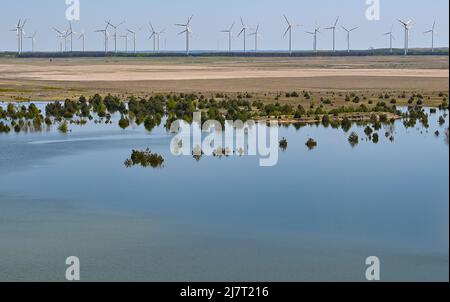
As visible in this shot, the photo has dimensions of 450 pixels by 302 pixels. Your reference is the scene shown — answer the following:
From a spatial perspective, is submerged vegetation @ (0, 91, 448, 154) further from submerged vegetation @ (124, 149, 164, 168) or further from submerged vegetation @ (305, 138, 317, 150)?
submerged vegetation @ (124, 149, 164, 168)

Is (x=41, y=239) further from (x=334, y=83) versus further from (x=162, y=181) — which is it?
(x=334, y=83)

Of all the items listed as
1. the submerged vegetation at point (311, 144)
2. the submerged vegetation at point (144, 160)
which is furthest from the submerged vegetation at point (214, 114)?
the submerged vegetation at point (144, 160)

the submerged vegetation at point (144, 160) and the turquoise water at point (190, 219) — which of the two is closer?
the turquoise water at point (190, 219)

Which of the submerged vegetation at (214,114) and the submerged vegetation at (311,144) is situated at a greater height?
the submerged vegetation at (214,114)

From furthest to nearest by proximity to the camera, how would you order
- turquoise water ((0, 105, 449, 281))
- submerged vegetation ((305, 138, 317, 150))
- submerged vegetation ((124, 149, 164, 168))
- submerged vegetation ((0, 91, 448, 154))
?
submerged vegetation ((0, 91, 448, 154)), submerged vegetation ((305, 138, 317, 150)), submerged vegetation ((124, 149, 164, 168)), turquoise water ((0, 105, 449, 281))

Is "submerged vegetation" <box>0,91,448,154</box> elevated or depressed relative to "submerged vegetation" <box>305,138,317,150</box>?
elevated

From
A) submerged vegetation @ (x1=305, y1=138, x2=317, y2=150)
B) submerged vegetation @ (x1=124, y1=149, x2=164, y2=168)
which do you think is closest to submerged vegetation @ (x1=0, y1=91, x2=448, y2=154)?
submerged vegetation @ (x1=305, y1=138, x2=317, y2=150)

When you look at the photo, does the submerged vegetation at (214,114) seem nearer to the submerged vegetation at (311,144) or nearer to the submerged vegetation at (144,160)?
the submerged vegetation at (311,144)

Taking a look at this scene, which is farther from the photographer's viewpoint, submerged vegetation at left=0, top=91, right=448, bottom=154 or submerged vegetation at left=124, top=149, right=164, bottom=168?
submerged vegetation at left=0, top=91, right=448, bottom=154

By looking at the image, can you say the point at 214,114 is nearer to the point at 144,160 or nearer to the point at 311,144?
the point at 311,144

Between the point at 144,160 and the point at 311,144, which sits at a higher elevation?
the point at 311,144

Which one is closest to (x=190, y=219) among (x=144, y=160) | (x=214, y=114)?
(x=144, y=160)
